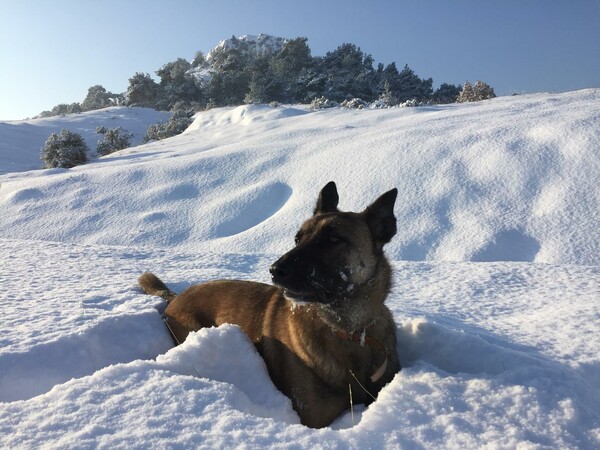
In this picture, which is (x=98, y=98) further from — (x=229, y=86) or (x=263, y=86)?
(x=263, y=86)

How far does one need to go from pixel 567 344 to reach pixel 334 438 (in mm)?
1967

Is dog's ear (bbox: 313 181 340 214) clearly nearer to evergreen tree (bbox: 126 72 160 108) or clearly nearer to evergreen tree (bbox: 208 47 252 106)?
evergreen tree (bbox: 208 47 252 106)

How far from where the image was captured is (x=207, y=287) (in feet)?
11.3

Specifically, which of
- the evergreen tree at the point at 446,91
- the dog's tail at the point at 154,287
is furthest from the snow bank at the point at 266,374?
the evergreen tree at the point at 446,91

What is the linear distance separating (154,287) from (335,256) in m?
2.10

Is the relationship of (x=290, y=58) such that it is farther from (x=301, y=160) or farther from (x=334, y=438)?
(x=334, y=438)

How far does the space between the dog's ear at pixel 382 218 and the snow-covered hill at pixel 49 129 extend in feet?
59.6

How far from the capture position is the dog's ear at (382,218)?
283cm

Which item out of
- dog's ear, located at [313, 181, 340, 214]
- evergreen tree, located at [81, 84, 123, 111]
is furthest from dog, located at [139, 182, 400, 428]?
evergreen tree, located at [81, 84, 123, 111]

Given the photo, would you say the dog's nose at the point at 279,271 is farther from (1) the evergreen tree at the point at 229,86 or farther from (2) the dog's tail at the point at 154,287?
(1) the evergreen tree at the point at 229,86

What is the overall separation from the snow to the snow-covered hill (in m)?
9.87

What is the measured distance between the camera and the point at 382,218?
287cm

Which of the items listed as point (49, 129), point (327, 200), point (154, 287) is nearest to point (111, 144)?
point (49, 129)

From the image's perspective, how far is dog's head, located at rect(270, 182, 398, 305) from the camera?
7.92 ft
